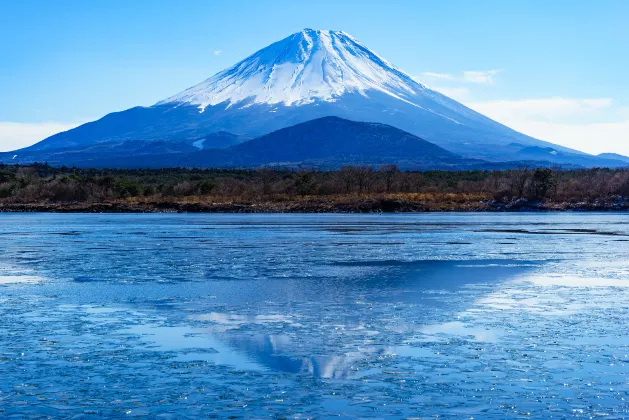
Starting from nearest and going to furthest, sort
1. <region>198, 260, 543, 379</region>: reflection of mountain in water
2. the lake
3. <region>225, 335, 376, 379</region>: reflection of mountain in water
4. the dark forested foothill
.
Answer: the lake, <region>225, 335, 376, 379</region>: reflection of mountain in water, <region>198, 260, 543, 379</region>: reflection of mountain in water, the dark forested foothill

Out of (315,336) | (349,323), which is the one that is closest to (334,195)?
(349,323)

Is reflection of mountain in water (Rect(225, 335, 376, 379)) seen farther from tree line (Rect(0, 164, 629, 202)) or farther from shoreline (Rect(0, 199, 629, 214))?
tree line (Rect(0, 164, 629, 202))

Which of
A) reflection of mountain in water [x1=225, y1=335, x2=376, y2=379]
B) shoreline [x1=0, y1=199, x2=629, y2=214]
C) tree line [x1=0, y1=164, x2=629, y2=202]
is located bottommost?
reflection of mountain in water [x1=225, y1=335, x2=376, y2=379]

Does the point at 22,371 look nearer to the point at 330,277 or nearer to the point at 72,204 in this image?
the point at 330,277

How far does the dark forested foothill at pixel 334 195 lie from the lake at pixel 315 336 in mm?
44908

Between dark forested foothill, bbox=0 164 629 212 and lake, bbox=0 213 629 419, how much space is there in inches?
1768

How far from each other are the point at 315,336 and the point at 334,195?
65872 mm

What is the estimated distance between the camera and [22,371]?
11.2 meters

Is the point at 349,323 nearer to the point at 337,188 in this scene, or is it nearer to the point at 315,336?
the point at 315,336

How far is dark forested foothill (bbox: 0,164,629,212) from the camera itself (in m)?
72.6

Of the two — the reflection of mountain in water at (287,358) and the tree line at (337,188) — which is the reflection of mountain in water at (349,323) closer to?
the reflection of mountain in water at (287,358)

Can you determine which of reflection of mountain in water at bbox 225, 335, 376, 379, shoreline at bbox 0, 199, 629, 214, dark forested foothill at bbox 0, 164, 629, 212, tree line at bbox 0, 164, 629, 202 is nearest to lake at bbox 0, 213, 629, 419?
reflection of mountain in water at bbox 225, 335, 376, 379

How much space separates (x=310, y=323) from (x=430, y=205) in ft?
194

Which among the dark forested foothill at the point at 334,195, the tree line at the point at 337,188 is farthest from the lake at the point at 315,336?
the tree line at the point at 337,188
